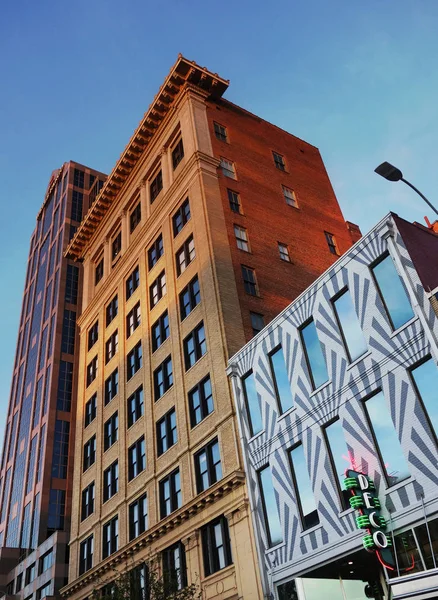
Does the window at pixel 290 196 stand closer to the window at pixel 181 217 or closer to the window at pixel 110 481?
the window at pixel 181 217

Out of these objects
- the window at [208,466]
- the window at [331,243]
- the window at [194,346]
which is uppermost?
the window at [331,243]

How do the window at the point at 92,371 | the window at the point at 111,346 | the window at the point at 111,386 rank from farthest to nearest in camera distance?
the window at the point at 92,371 < the window at the point at 111,346 < the window at the point at 111,386

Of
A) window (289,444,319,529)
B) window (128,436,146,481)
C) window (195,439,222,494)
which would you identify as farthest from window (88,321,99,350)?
window (289,444,319,529)

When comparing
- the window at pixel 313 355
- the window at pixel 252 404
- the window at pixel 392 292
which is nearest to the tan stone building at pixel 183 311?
the window at pixel 252 404

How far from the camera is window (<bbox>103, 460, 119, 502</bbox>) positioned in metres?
41.7

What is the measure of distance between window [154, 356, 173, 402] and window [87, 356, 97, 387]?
12582 millimetres

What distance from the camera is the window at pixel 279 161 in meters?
50.3

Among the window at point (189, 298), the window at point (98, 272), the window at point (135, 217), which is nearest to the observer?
the window at point (189, 298)

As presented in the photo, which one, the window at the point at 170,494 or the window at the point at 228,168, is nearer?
the window at the point at 170,494

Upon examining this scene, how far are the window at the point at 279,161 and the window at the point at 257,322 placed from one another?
17969 mm

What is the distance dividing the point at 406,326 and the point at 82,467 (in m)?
32.6

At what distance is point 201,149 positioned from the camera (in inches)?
1754

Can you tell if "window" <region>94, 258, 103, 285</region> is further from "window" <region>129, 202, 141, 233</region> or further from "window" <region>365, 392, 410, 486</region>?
"window" <region>365, 392, 410, 486</region>

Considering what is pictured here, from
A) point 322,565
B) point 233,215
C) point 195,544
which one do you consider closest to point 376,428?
point 322,565
